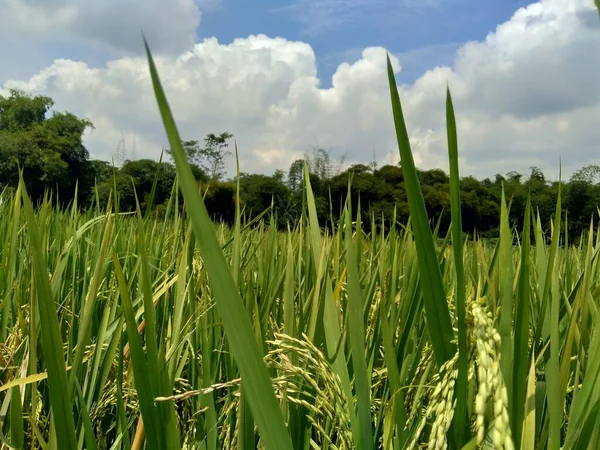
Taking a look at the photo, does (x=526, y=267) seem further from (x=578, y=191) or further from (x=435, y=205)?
(x=578, y=191)

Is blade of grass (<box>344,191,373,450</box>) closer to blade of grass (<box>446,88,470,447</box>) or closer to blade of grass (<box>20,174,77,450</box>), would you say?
blade of grass (<box>446,88,470,447</box>)

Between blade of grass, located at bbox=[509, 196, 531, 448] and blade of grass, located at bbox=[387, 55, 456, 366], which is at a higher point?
blade of grass, located at bbox=[387, 55, 456, 366]

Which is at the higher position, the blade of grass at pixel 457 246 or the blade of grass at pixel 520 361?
the blade of grass at pixel 457 246

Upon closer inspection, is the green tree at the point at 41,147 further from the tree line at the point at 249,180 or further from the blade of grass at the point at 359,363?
the blade of grass at the point at 359,363

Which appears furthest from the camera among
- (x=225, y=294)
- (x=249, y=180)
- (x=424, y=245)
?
(x=249, y=180)

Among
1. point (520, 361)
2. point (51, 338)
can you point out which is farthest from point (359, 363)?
point (51, 338)

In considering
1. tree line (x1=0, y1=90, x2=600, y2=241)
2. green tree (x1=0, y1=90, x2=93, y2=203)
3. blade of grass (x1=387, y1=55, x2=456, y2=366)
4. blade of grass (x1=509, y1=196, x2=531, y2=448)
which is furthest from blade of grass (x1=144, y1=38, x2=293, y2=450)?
green tree (x1=0, y1=90, x2=93, y2=203)

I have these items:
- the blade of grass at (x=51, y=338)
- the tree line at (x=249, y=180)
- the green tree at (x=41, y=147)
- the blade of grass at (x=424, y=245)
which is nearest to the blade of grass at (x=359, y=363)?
the blade of grass at (x=424, y=245)

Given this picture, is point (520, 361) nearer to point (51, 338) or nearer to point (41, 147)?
point (51, 338)

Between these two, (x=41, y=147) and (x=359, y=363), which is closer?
(x=359, y=363)

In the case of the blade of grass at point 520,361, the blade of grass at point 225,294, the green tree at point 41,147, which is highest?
the green tree at point 41,147

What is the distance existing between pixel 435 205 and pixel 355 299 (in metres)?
20.9

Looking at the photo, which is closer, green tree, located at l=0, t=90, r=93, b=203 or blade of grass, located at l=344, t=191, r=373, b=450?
blade of grass, located at l=344, t=191, r=373, b=450

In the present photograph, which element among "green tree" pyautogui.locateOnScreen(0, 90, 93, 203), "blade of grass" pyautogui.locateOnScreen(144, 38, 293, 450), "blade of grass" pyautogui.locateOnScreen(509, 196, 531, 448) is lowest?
"blade of grass" pyautogui.locateOnScreen(509, 196, 531, 448)
